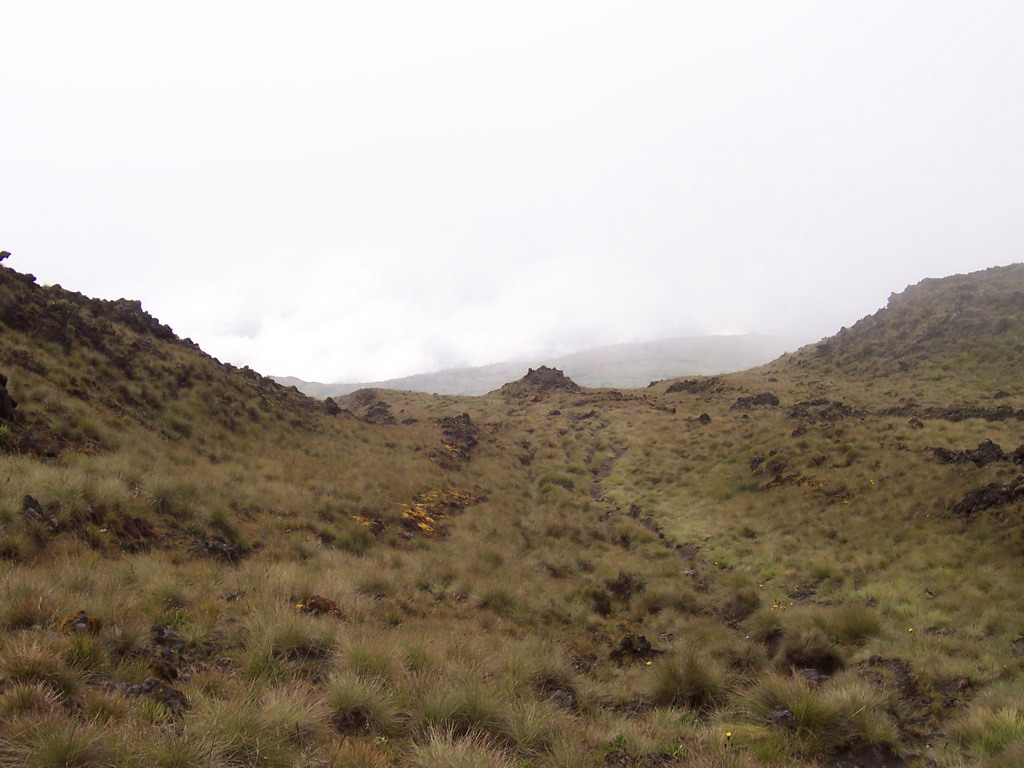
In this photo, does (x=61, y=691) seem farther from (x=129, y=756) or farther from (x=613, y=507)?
(x=613, y=507)

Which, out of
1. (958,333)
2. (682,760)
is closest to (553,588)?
(682,760)

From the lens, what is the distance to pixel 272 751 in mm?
3816

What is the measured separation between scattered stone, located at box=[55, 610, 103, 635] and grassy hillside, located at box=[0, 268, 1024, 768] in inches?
1.6

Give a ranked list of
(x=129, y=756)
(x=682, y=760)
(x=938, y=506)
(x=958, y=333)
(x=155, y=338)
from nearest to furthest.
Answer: (x=129, y=756) < (x=682, y=760) < (x=938, y=506) < (x=155, y=338) < (x=958, y=333)

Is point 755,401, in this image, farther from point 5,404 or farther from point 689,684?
point 5,404

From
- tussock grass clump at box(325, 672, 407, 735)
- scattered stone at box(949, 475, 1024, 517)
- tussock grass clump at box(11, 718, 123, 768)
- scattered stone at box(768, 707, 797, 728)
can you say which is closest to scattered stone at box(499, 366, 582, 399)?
scattered stone at box(949, 475, 1024, 517)

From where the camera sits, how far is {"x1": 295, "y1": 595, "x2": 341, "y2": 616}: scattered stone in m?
6.98

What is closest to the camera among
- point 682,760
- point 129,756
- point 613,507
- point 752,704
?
point 129,756

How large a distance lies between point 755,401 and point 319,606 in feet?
104

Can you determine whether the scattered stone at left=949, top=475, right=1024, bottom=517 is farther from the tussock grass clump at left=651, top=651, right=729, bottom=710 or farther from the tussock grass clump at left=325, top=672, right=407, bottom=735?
the tussock grass clump at left=325, top=672, right=407, bottom=735

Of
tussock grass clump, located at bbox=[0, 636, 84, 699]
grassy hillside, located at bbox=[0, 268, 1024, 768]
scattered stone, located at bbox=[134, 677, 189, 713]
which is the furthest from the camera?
grassy hillside, located at bbox=[0, 268, 1024, 768]

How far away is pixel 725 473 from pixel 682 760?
724 inches

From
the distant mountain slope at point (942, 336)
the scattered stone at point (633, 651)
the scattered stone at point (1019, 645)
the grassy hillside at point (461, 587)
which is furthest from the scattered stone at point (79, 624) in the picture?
the distant mountain slope at point (942, 336)

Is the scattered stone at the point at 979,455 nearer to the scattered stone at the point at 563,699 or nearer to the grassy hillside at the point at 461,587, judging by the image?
the grassy hillside at the point at 461,587
